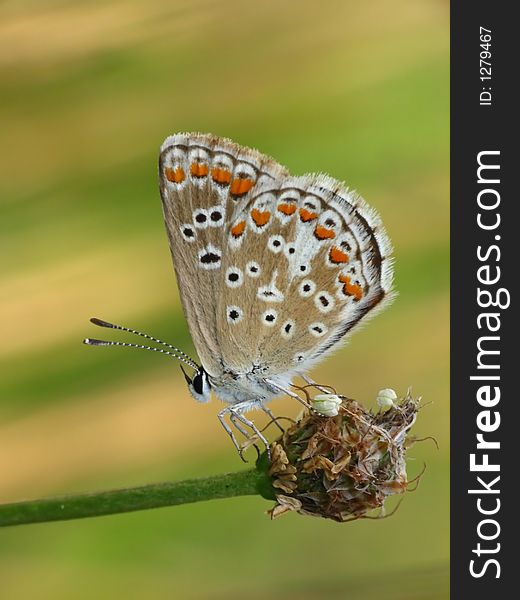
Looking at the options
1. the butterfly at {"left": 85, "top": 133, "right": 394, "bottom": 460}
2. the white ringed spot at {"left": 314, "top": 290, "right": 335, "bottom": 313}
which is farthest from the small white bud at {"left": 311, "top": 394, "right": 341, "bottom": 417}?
the white ringed spot at {"left": 314, "top": 290, "right": 335, "bottom": 313}

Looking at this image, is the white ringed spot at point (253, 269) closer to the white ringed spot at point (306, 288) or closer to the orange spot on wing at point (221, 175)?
the white ringed spot at point (306, 288)

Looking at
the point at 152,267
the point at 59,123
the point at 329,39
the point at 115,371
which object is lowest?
the point at 115,371

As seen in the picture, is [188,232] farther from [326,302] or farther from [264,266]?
[326,302]

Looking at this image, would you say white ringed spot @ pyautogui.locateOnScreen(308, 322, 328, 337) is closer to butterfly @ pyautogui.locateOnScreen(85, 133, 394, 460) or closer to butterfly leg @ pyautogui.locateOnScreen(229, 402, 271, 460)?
butterfly @ pyautogui.locateOnScreen(85, 133, 394, 460)

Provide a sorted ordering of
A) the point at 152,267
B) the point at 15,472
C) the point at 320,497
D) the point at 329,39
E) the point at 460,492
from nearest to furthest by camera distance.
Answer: the point at 320,497 < the point at 460,492 < the point at 15,472 < the point at 152,267 < the point at 329,39

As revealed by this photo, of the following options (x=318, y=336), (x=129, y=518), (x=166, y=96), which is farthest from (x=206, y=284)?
(x=166, y=96)

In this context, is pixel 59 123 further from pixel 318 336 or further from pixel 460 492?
pixel 460 492

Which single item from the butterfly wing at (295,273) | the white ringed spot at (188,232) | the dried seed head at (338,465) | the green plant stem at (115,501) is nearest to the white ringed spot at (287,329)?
the butterfly wing at (295,273)
